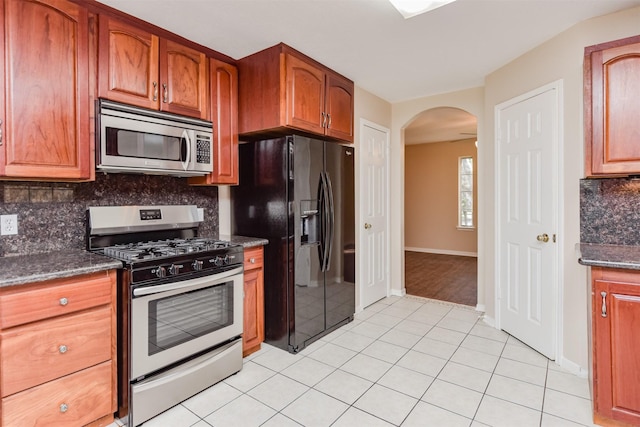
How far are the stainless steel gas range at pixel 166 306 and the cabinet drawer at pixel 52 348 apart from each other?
0.12 meters

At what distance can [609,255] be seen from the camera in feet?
6.27

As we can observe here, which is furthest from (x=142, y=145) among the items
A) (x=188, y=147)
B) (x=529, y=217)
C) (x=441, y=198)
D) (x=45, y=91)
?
(x=441, y=198)

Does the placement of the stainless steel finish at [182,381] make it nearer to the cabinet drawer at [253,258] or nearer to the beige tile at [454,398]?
the cabinet drawer at [253,258]

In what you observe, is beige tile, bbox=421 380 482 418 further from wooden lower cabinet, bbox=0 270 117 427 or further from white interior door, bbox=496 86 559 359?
wooden lower cabinet, bbox=0 270 117 427

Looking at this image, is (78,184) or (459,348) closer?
(78,184)

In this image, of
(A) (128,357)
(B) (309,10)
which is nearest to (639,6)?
(B) (309,10)

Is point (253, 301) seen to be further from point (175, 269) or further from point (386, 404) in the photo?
point (386, 404)

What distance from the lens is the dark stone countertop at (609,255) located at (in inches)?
67.3

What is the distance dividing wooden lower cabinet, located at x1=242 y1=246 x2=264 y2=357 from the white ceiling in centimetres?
165

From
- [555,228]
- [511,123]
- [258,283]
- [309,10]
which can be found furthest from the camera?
[511,123]

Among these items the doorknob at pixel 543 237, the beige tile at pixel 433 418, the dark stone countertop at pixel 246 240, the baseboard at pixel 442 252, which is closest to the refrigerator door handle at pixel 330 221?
the dark stone countertop at pixel 246 240

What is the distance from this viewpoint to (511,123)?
9.84 feet

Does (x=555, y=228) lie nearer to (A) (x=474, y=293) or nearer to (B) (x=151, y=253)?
(A) (x=474, y=293)

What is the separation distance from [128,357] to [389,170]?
11.2 feet
